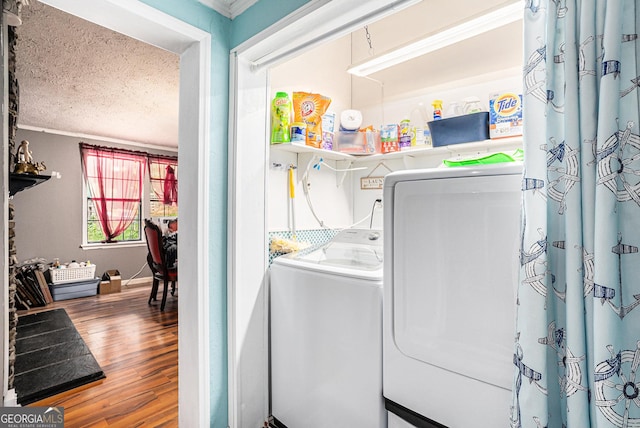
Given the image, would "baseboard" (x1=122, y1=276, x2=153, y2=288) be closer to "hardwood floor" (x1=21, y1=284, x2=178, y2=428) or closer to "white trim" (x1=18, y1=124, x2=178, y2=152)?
"hardwood floor" (x1=21, y1=284, x2=178, y2=428)

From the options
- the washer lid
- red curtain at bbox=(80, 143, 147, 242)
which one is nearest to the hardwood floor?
the washer lid

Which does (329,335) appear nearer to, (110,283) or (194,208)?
(194,208)

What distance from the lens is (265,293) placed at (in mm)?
1759

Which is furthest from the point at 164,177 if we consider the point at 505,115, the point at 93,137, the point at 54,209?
the point at 505,115

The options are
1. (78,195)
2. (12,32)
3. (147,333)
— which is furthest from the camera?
(78,195)

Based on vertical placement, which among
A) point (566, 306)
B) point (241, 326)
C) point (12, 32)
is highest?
point (12, 32)

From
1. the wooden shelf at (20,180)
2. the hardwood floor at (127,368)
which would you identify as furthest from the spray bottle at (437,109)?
the wooden shelf at (20,180)

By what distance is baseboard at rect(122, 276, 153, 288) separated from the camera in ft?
18.4

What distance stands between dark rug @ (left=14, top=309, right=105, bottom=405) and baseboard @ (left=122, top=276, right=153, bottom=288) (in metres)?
1.92

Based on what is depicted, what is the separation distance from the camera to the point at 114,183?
547cm

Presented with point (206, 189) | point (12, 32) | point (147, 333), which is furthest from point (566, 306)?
point (147, 333)

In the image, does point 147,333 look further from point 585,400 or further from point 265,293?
point 585,400

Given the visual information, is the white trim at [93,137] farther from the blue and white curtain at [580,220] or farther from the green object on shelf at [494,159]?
the blue and white curtain at [580,220]

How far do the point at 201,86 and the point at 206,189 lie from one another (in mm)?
509
